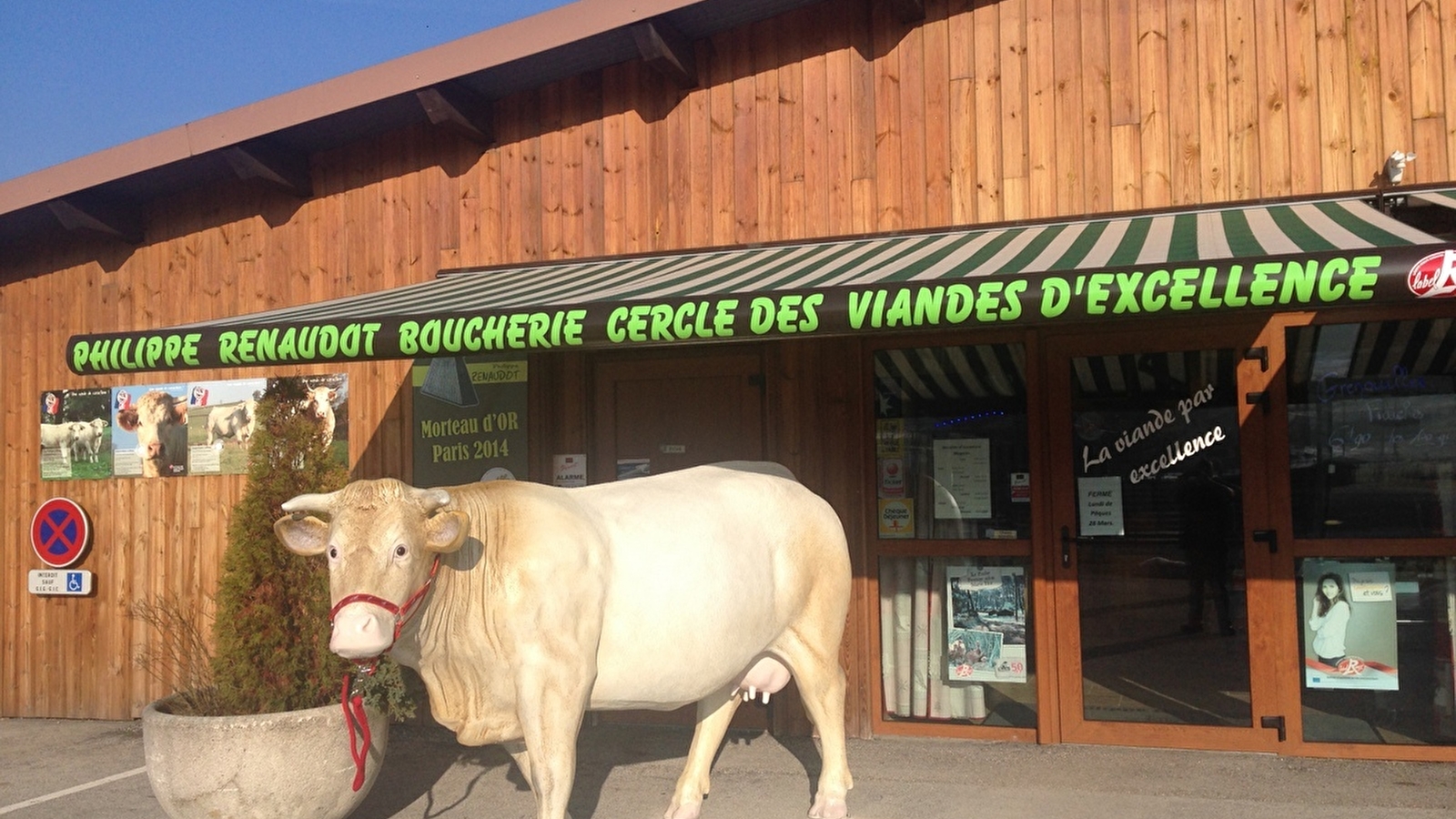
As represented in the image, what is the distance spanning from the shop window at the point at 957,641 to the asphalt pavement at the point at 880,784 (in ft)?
0.72

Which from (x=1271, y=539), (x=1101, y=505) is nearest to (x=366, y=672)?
(x=1101, y=505)

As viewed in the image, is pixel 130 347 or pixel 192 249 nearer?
pixel 130 347

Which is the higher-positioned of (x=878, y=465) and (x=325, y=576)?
(x=878, y=465)

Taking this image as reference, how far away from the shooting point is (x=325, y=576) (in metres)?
5.45

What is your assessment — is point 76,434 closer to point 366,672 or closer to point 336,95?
point 336,95

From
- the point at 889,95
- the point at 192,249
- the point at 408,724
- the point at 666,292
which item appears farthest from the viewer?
the point at 192,249

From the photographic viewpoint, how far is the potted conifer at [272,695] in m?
5.04

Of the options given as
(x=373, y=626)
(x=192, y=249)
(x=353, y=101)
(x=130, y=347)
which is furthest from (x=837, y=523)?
(x=192, y=249)

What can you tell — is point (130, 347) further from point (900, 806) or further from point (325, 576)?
point (900, 806)

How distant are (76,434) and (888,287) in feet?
21.4

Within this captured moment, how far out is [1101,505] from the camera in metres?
6.64

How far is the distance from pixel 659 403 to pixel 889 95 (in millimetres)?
2302

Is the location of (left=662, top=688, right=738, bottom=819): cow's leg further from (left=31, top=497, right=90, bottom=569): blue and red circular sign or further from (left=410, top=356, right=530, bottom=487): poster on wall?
(left=31, top=497, right=90, bottom=569): blue and red circular sign

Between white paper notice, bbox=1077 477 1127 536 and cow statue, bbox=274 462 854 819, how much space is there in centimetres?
238
